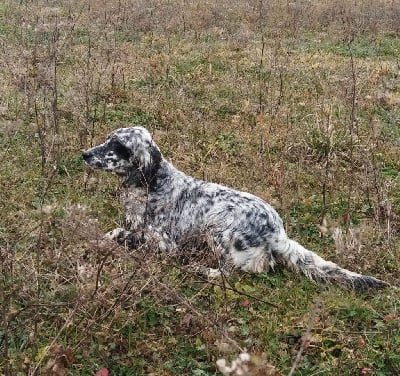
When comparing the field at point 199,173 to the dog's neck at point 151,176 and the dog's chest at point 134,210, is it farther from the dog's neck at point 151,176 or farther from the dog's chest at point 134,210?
the dog's neck at point 151,176

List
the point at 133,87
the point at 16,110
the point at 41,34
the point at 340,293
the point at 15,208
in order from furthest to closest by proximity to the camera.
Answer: the point at 41,34, the point at 133,87, the point at 16,110, the point at 15,208, the point at 340,293

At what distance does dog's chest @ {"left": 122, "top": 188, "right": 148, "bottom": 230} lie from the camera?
217 inches

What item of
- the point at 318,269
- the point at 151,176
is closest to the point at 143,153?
the point at 151,176

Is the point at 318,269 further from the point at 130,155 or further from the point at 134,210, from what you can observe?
the point at 130,155

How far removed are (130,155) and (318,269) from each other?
83.8 inches

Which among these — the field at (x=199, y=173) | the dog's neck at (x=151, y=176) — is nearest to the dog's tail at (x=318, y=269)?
A: the field at (x=199, y=173)

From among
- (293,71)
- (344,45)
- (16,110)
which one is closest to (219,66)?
(293,71)

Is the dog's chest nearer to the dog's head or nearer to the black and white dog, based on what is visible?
the black and white dog

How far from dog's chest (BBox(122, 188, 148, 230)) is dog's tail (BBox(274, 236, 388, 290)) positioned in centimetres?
131

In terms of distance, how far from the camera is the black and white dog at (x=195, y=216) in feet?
16.8

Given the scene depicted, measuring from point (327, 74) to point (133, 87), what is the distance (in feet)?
11.6

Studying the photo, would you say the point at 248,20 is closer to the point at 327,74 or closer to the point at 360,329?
the point at 327,74

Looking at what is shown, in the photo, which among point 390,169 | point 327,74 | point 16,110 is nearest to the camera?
point 390,169

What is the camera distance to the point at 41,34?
11.4m
